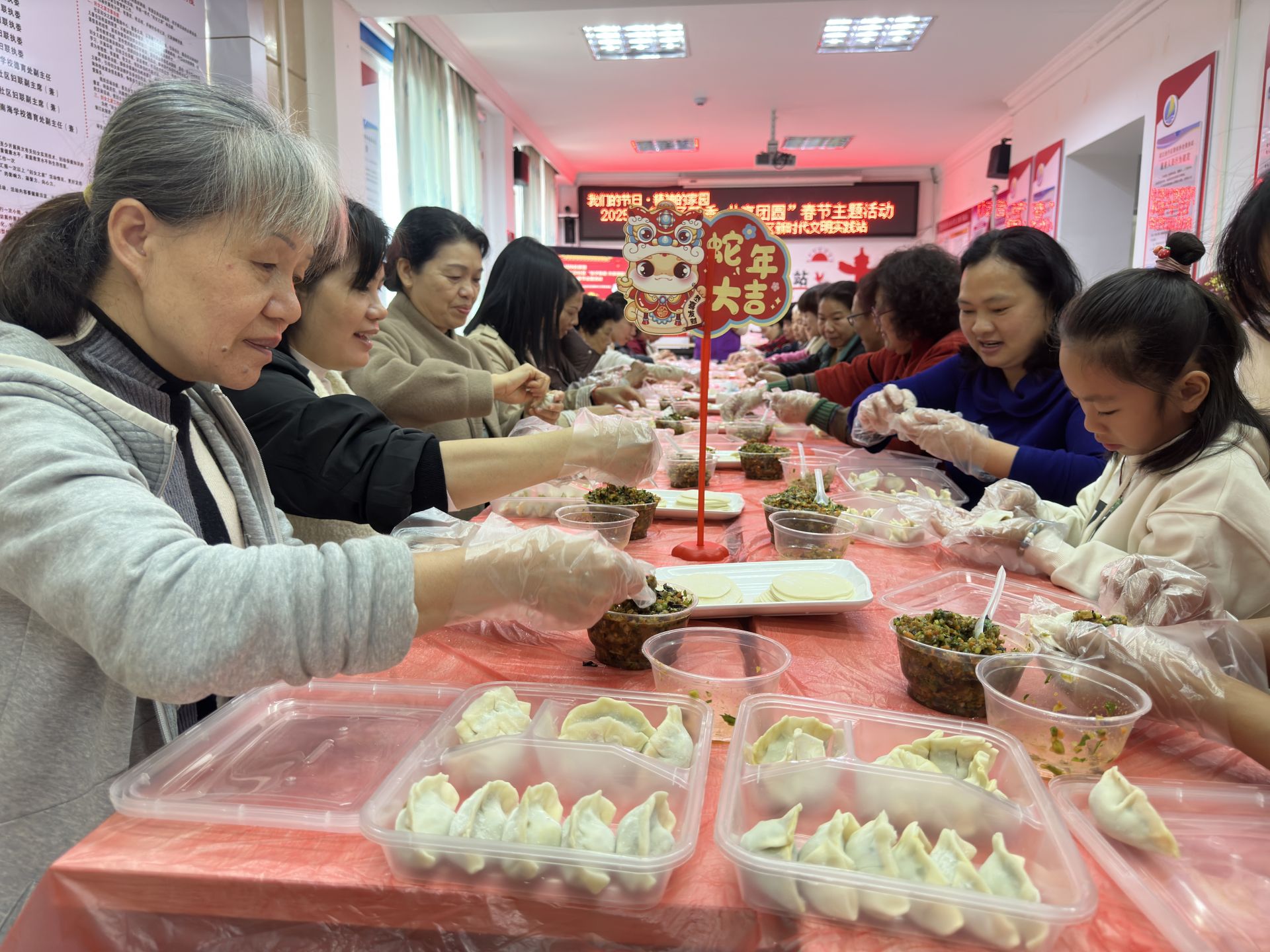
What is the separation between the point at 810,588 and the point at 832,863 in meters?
0.76

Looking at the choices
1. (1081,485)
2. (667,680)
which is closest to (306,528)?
(667,680)

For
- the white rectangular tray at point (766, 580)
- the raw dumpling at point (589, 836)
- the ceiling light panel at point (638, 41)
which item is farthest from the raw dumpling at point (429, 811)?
the ceiling light panel at point (638, 41)

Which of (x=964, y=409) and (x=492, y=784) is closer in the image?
(x=492, y=784)

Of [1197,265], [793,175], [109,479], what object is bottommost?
[109,479]

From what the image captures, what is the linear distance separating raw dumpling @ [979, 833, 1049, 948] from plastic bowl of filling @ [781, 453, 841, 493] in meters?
1.61

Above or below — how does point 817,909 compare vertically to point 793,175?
below

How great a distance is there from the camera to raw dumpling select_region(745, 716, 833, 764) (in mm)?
886

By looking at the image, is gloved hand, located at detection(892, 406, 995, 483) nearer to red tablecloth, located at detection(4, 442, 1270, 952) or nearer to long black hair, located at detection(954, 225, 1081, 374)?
long black hair, located at detection(954, 225, 1081, 374)

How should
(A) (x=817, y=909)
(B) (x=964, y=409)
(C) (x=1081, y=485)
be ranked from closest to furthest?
(A) (x=817, y=909) < (C) (x=1081, y=485) < (B) (x=964, y=409)

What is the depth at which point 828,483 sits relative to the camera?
8.48ft

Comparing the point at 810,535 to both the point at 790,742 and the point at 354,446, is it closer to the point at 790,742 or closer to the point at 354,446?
the point at 790,742

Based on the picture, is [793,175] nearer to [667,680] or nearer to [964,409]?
[964,409]

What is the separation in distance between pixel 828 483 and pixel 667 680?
5.40 ft

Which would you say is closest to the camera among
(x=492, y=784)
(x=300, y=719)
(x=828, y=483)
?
(x=492, y=784)
